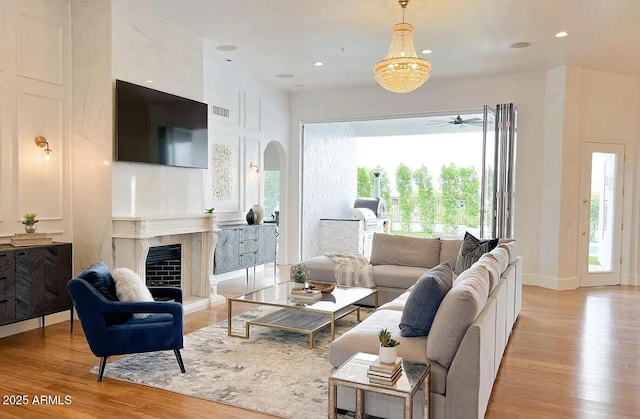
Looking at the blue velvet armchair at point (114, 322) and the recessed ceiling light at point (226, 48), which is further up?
the recessed ceiling light at point (226, 48)

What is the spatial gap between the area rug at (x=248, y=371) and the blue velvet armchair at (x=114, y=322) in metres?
0.21

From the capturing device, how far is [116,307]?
338 centimetres

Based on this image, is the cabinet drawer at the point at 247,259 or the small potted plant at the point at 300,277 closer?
the small potted plant at the point at 300,277

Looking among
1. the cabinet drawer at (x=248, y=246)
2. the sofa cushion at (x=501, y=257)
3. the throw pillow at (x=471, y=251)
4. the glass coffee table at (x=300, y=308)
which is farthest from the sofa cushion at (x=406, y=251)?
the cabinet drawer at (x=248, y=246)

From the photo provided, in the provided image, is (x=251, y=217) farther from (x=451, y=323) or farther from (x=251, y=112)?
(x=451, y=323)

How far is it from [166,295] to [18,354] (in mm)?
1281

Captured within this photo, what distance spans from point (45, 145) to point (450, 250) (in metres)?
4.78

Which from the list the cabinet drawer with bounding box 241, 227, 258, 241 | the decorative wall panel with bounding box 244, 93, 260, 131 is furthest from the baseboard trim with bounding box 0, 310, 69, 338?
the decorative wall panel with bounding box 244, 93, 260, 131

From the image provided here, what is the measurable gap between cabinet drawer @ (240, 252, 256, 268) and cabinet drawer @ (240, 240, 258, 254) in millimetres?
62

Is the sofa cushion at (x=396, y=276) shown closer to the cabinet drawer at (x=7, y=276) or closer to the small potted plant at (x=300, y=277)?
the small potted plant at (x=300, y=277)

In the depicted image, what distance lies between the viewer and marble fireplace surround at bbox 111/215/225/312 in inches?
196

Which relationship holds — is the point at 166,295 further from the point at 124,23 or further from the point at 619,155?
the point at 619,155

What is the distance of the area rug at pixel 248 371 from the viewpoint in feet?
10.3

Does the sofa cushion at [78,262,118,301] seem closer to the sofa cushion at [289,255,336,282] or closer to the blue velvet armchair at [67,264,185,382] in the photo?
the blue velvet armchair at [67,264,185,382]
